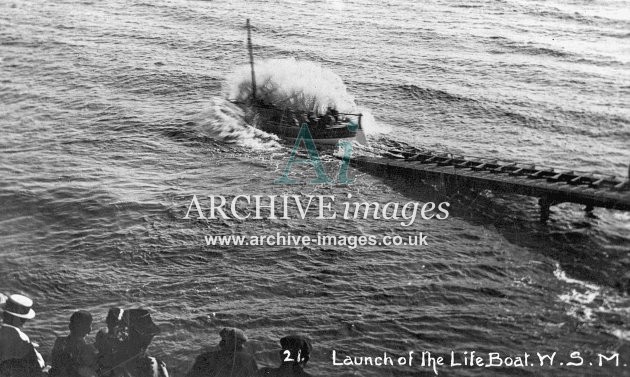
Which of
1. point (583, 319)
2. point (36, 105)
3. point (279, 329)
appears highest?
point (36, 105)

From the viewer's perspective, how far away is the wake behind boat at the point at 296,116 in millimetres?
26391

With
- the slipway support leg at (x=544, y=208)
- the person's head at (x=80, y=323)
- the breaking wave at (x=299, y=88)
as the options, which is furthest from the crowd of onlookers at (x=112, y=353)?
the breaking wave at (x=299, y=88)

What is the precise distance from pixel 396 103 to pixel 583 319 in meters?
18.7

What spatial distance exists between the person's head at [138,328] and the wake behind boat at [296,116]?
61.2 feet

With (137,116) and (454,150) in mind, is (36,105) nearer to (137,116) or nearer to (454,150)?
(137,116)

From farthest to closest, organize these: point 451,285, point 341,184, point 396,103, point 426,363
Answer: point 396,103 → point 341,184 → point 451,285 → point 426,363

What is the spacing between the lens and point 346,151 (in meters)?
25.4

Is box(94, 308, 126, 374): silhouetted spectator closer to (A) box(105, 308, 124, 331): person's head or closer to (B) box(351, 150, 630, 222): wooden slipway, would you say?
(A) box(105, 308, 124, 331): person's head

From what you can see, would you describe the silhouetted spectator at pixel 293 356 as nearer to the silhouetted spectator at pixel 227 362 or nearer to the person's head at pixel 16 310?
the silhouetted spectator at pixel 227 362

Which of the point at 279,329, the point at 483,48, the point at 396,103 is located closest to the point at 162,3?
the point at 396,103

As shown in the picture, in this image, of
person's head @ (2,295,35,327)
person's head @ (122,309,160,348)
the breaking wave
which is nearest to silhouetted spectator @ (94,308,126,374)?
person's head @ (122,309,160,348)

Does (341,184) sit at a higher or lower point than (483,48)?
lower

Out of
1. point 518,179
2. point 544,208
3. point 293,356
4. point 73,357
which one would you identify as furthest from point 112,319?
point 544,208

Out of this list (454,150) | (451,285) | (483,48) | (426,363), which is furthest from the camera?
(483,48)
